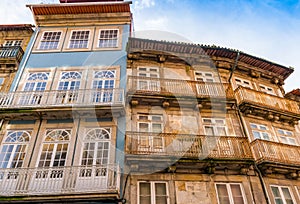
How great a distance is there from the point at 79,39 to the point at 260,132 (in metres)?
11.9

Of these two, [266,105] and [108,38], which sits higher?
[108,38]

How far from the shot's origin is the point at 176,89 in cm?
1273

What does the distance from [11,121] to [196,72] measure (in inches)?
406

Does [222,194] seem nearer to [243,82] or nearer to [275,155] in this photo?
[275,155]

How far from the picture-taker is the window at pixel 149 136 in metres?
10.3

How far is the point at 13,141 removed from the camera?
35.4 feet

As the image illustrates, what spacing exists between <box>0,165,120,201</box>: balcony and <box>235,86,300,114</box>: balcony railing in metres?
7.65

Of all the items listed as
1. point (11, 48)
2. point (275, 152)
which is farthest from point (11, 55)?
point (275, 152)

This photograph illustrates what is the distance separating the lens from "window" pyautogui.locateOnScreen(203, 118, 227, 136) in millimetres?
11887

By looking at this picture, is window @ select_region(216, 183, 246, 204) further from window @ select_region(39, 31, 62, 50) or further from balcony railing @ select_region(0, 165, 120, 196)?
window @ select_region(39, 31, 62, 50)

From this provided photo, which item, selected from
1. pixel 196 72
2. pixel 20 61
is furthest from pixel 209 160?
pixel 20 61

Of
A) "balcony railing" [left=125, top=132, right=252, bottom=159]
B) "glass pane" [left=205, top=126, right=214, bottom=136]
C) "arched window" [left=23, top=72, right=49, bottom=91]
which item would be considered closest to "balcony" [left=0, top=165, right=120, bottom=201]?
"balcony railing" [left=125, top=132, right=252, bottom=159]

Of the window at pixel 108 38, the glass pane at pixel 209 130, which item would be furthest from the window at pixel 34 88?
the glass pane at pixel 209 130

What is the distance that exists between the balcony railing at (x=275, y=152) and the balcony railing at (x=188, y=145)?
24.1 inches
